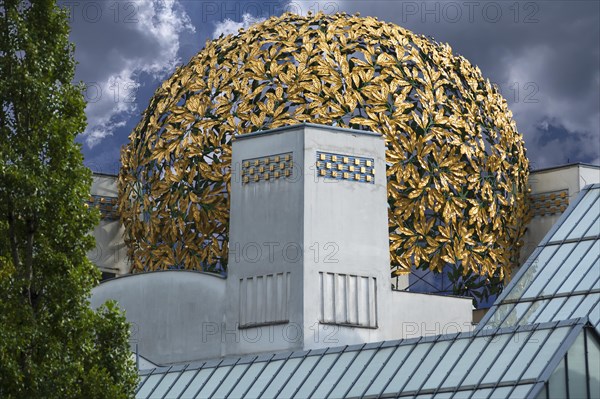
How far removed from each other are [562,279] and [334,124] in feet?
20.7

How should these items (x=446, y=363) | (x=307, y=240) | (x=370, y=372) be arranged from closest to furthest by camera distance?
(x=446, y=363)
(x=370, y=372)
(x=307, y=240)

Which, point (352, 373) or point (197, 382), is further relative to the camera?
point (197, 382)

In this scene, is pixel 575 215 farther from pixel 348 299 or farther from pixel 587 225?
pixel 348 299

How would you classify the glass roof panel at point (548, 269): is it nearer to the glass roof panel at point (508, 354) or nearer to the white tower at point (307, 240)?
the white tower at point (307, 240)

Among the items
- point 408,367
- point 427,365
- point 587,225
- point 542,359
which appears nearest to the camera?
point 542,359

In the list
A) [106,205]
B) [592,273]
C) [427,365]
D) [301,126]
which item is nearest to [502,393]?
[427,365]

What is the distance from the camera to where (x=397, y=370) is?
27.9 m

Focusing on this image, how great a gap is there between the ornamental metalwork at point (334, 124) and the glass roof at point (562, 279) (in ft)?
11.8

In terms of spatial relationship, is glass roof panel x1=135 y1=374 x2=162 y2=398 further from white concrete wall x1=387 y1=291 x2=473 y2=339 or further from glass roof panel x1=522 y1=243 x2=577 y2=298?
glass roof panel x1=522 y1=243 x2=577 y2=298

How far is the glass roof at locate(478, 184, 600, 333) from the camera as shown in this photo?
29.6 m

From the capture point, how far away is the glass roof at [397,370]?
26.2m

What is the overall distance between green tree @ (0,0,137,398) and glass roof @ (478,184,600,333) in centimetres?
835

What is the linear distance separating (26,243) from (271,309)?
955 centimetres

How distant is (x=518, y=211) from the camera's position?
3734 cm
